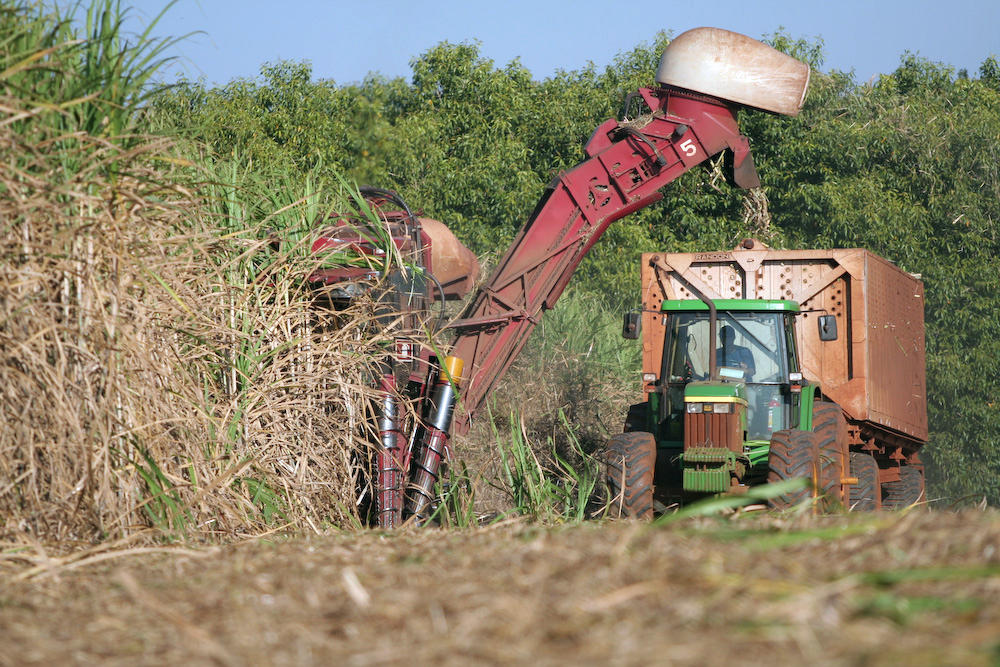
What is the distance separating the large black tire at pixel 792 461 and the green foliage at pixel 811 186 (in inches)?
399

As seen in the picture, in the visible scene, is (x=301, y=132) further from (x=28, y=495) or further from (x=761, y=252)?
(x=28, y=495)

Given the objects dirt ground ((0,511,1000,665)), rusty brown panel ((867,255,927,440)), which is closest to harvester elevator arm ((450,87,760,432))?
rusty brown panel ((867,255,927,440))

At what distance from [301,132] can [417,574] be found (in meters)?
15.7

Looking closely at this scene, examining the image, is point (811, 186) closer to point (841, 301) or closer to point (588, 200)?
point (841, 301)

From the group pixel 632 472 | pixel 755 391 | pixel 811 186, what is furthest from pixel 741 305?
pixel 811 186

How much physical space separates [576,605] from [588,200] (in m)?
7.15

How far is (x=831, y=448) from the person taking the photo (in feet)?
27.0

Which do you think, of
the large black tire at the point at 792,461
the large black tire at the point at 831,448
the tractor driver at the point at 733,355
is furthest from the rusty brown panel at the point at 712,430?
the tractor driver at the point at 733,355

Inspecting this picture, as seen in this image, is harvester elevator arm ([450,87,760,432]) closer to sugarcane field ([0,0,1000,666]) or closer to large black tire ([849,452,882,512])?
sugarcane field ([0,0,1000,666])

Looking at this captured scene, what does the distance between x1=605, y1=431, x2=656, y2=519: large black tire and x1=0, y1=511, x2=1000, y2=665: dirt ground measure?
14.6 feet

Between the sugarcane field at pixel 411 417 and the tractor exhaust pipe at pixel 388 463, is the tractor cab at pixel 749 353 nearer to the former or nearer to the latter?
the sugarcane field at pixel 411 417

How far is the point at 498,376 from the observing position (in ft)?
29.0

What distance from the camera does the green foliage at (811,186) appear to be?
17.1 metres

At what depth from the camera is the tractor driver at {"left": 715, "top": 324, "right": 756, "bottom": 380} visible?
8797 mm
